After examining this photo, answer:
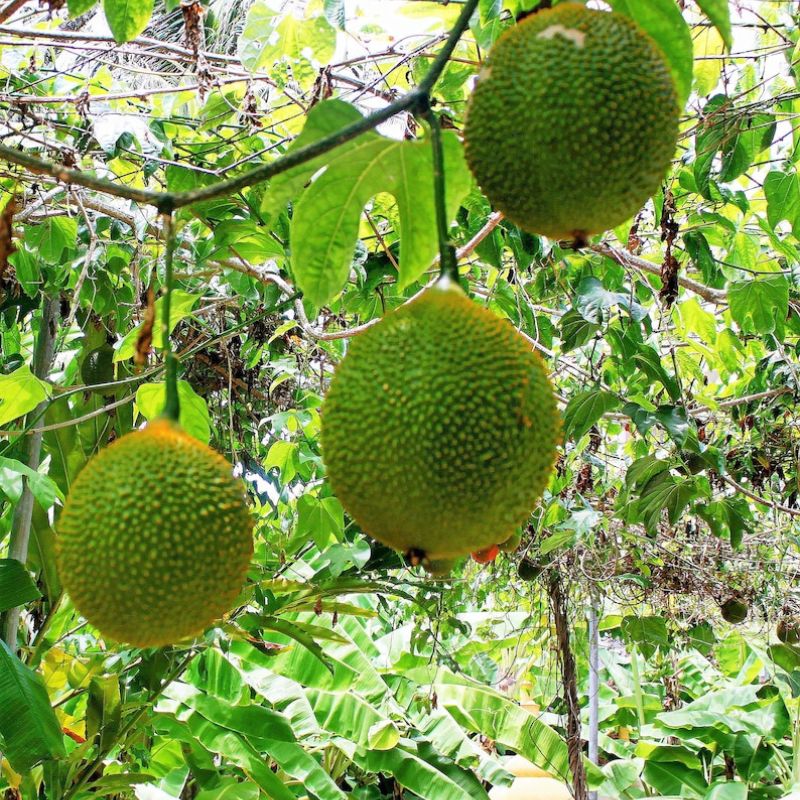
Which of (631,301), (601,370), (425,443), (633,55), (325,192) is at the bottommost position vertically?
Answer: (601,370)

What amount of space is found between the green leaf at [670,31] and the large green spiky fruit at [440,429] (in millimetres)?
345

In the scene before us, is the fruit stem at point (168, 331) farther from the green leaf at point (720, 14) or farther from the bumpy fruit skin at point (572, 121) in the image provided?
the green leaf at point (720, 14)

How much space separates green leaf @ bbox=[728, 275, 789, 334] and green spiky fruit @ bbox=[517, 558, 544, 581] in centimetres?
148

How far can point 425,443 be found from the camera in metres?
0.67

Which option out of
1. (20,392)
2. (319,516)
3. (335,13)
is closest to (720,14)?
(335,13)

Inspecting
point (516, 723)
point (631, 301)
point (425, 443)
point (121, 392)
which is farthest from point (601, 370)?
point (425, 443)

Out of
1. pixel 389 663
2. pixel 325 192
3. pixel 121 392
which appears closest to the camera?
pixel 325 192

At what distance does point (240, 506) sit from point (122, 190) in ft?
0.95

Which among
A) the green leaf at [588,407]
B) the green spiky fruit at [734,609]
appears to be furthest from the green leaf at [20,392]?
the green spiky fruit at [734,609]

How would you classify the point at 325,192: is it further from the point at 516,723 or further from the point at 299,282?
the point at 516,723

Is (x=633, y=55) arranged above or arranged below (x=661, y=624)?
above

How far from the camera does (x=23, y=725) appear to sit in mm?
2080

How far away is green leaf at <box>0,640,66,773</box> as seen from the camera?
2.07 m

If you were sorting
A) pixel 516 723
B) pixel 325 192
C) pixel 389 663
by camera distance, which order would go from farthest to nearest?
pixel 389 663 → pixel 516 723 → pixel 325 192
